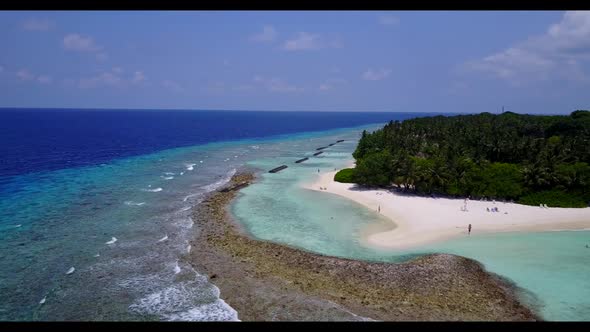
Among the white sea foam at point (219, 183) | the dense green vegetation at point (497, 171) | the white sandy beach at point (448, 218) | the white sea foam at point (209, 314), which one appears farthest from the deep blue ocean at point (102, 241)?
the dense green vegetation at point (497, 171)

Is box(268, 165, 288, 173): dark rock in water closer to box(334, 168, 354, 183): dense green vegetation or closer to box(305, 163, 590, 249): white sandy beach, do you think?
box(334, 168, 354, 183): dense green vegetation

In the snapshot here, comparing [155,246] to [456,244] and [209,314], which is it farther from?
[456,244]

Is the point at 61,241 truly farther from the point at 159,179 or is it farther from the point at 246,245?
the point at 159,179

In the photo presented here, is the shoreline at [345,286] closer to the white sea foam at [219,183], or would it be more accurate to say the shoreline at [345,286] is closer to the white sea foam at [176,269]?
the white sea foam at [176,269]

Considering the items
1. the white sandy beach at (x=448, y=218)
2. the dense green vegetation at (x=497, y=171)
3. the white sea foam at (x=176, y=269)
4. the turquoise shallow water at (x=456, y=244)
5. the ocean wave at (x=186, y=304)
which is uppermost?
the dense green vegetation at (x=497, y=171)

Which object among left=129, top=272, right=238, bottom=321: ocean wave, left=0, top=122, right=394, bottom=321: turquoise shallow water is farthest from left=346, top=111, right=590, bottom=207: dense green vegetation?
left=129, top=272, right=238, bottom=321: ocean wave

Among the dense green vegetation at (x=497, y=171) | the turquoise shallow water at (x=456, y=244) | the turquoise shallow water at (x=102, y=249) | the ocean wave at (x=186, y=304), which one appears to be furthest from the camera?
the dense green vegetation at (x=497, y=171)
